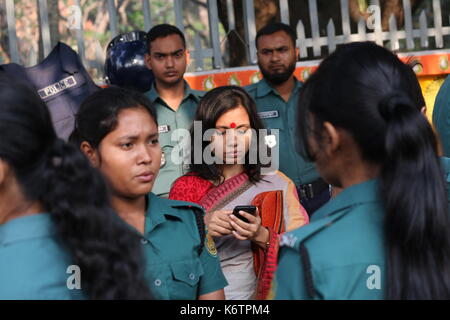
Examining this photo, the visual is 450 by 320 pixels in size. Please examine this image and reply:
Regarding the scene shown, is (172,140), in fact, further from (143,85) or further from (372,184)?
(372,184)

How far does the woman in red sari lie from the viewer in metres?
2.95

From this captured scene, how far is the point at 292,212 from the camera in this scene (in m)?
3.19

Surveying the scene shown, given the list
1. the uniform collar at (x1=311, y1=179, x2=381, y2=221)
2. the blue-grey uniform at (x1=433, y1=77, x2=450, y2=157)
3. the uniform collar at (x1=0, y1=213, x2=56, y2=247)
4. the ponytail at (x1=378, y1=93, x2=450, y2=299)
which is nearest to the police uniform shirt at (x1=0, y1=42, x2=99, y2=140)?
the blue-grey uniform at (x1=433, y1=77, x2=450, y2=157)

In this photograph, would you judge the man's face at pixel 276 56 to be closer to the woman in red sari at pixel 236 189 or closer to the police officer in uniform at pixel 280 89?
the police officer in uniform at pixel 280 89

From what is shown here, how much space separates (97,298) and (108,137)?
2.72 feet

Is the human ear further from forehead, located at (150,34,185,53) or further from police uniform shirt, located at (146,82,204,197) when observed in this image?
forehead, located at (150,34,185,53)

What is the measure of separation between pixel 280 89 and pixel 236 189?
6.00 ft

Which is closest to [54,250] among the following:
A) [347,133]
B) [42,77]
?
[347,133]

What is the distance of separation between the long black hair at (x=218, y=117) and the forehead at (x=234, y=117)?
0.04 ft

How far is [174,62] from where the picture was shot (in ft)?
15.3

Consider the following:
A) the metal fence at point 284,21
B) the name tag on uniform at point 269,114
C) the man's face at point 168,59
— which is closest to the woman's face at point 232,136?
the man's face at point 168,59

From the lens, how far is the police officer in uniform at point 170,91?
179 inches

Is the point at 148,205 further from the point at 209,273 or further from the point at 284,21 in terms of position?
the point at 284,21

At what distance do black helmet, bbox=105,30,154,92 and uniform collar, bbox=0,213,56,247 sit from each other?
338cm
